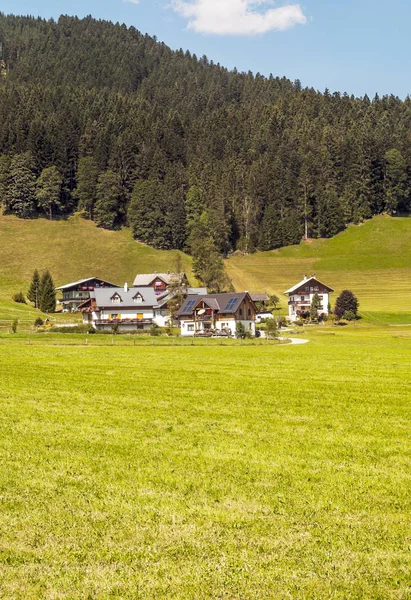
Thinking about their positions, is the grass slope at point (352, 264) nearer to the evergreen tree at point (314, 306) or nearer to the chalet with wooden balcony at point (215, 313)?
the evergreen tree at point (314, 306)

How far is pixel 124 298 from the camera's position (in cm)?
10119

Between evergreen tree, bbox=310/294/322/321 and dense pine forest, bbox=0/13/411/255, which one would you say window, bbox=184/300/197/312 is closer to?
evergreen tree, bbox=310/294/322/321

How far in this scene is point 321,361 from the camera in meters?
34.3

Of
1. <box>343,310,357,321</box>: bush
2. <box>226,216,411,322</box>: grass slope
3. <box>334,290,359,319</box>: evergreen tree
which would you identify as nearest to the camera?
<box>343,310,357,321</box>: bush

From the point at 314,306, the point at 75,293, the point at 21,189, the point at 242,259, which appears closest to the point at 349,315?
the point at 314,306

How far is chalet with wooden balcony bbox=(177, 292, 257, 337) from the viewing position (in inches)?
3344

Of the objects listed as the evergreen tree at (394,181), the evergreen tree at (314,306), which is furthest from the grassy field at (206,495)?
the evergreen tree at (394,181)

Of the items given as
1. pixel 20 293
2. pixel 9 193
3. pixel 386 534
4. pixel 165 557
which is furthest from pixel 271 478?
pixel 9 193

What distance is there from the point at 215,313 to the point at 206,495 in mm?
75418

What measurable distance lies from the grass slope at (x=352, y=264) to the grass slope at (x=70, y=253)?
1896 centimetres

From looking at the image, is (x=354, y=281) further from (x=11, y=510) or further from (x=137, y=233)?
(x=11, y=510)

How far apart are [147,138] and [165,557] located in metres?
184

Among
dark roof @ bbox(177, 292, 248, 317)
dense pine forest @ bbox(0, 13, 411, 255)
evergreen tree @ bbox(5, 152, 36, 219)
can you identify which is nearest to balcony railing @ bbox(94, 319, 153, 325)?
dark roof @ bbox(177, 292, 248, 317)

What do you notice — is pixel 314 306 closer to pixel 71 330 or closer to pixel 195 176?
pixel 71 330
